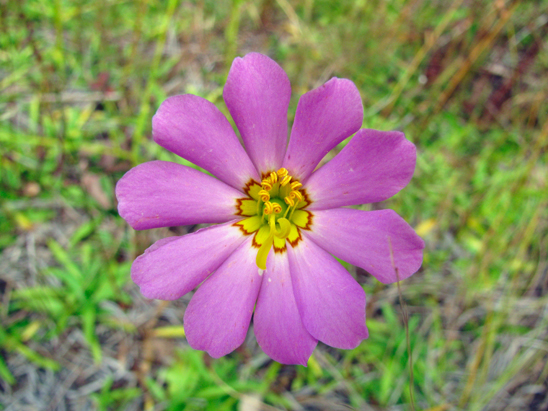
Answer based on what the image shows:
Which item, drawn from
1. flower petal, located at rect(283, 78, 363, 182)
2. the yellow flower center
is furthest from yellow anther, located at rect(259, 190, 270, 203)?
flower petal, located at rect(283, 78, 363, 182)

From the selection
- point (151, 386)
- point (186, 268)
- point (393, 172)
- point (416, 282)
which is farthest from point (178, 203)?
point (416, 282)

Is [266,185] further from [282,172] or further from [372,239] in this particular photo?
[372,239]

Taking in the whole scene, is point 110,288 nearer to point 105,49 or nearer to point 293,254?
point 293,254

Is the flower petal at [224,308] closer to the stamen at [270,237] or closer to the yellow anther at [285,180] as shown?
the stamen at [270,237]

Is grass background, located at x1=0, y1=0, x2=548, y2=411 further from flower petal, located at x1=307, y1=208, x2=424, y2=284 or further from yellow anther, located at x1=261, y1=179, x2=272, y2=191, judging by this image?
flower petal, located at x1=307, y1=208, x2=424, y2=284

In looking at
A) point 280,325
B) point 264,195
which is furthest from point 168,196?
point 280,325

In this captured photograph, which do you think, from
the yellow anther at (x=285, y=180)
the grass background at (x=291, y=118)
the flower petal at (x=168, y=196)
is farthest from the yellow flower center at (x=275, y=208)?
the grass background at (x=291, y=118)

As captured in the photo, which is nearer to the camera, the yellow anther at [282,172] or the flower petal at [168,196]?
the flower petal at [168,196]
